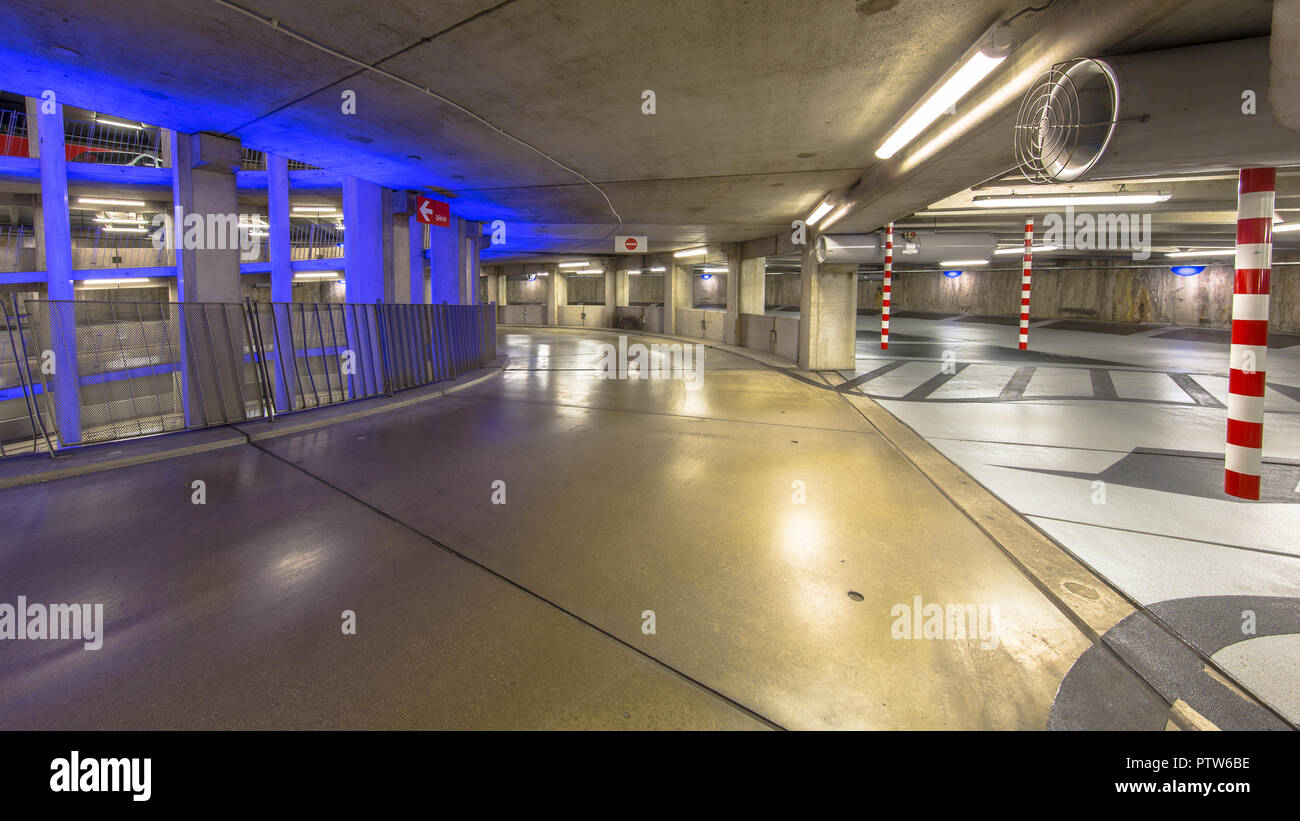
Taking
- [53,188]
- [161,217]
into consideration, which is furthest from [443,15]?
[161,217]

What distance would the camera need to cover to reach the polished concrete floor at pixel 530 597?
95.5 inches

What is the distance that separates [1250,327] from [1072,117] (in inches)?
68.7

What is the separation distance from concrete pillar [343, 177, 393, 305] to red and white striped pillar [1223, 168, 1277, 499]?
1236 centimetres

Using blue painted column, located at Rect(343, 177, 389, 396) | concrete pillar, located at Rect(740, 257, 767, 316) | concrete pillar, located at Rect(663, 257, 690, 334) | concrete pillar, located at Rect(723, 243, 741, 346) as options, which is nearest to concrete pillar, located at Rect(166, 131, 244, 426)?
blue painted column, located at Rect(343, 177, 389, 396)

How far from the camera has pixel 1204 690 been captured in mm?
2498

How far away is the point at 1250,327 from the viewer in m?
3.71

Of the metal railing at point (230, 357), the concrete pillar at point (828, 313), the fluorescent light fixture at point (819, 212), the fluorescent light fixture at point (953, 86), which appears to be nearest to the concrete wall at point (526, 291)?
the metal railing at point (230, 357)

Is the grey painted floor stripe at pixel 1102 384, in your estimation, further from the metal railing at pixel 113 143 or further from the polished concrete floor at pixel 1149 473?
the metal railing at pixel 113 143

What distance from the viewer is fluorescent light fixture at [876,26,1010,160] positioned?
4289mm

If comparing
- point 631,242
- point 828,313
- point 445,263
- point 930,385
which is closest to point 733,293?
point 631,242

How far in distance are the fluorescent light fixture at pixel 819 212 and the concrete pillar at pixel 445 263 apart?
8.92 m

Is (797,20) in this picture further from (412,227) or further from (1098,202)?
(412,227)
